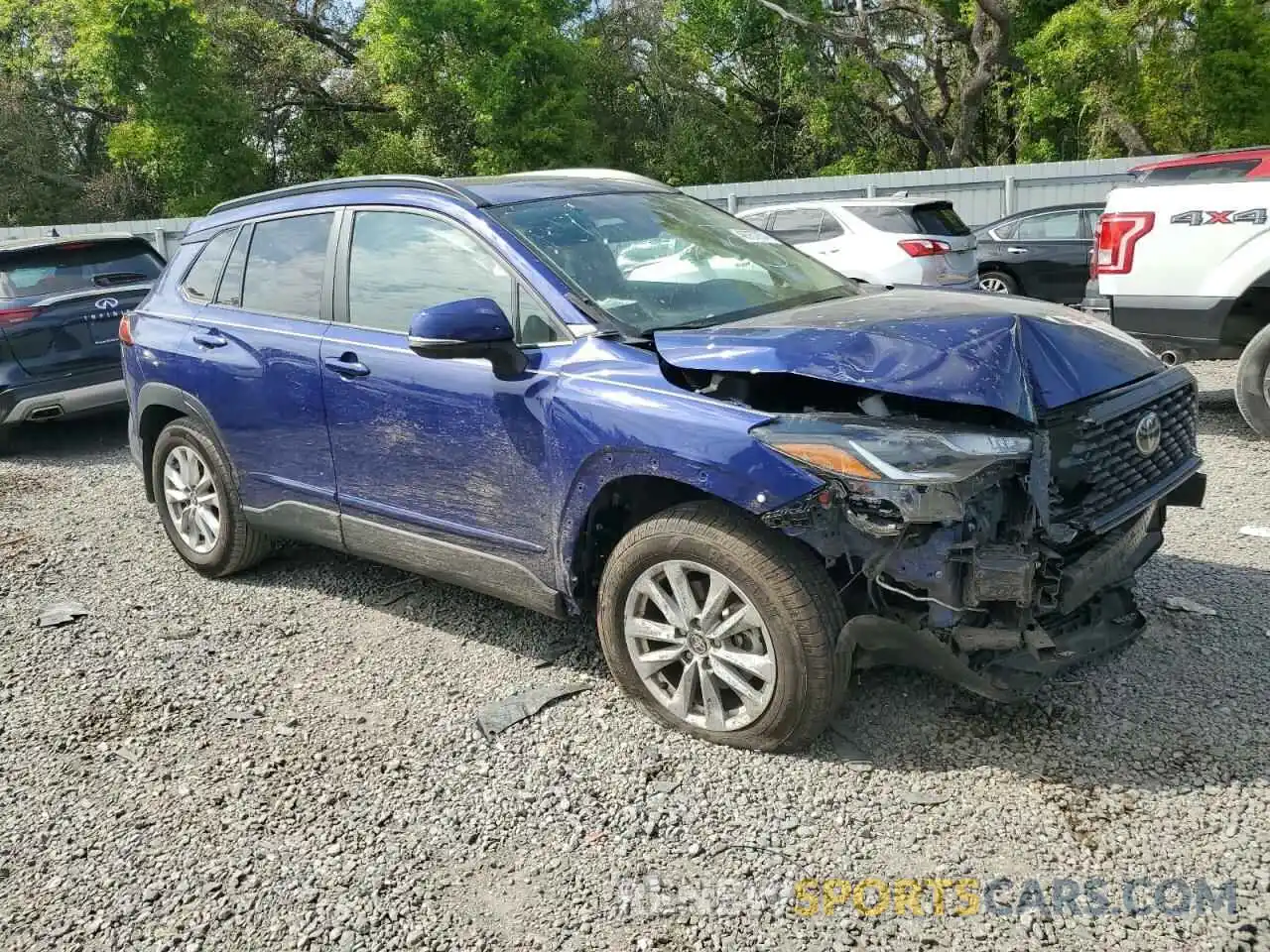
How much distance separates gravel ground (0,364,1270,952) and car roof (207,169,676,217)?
5.72 feet

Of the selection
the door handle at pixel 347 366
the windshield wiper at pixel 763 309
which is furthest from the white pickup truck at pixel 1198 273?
the door handle at pixel 347 366

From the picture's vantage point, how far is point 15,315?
8.17 meters

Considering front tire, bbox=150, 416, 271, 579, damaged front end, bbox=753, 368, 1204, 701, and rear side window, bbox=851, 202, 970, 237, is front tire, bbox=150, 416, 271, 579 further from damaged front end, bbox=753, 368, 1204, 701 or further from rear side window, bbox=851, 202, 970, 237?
rear side window, bbox=851, 202, 970, 237

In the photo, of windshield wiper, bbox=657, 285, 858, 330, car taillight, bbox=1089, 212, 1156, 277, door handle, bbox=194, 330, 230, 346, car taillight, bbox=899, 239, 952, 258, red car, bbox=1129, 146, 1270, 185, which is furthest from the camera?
car taillight, bbox=899, 239, 952, 258

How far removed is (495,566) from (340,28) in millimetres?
33676

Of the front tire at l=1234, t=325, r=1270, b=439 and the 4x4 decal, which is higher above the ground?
the 4x4 decal

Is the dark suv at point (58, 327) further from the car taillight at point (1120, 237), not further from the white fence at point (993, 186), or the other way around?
the white fence at point (993, 186)

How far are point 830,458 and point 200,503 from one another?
11.4 feet

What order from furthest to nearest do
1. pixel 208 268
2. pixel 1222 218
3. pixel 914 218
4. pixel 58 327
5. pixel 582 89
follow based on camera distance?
pixel 582 89 < pixel 914 218 < pixel 58 327 < pixel 1222 218 < pixel 208 268

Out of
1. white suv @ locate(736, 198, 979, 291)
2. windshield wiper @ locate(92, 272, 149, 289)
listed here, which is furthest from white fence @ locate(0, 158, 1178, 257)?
windshield wiper @ locate(92, 272, 149, 289)

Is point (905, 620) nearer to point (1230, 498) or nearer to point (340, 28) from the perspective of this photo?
point (1230, 498)

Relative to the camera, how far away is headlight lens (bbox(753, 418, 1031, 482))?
9.46 ft

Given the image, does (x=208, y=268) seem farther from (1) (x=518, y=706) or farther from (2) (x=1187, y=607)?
(2) (x=1187, y=607)

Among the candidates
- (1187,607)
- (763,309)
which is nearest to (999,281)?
(1187,607)
